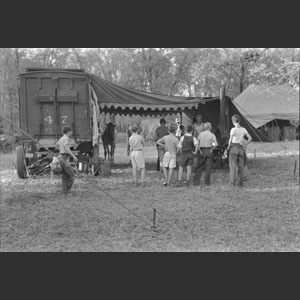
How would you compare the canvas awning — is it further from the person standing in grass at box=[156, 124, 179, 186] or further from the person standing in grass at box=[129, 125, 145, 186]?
the person standing in grass at box=[156, 124, 179, 186]

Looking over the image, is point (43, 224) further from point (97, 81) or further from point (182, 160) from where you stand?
point (97, 81)

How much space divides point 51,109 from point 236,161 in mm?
5247

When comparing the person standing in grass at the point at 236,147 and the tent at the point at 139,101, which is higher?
the tent at the point at 139,101

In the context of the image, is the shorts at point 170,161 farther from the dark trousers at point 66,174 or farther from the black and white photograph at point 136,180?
the dark trousers at point 66,174

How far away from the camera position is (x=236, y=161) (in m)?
9.41

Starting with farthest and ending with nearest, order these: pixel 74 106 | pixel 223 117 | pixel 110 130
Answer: pixel 110 130 < pixel 223 117 < pixel 74 106

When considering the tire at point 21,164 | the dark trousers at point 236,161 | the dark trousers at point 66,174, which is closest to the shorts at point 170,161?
the dark trousers at point 236,161

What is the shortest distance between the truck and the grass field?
44.3 inches

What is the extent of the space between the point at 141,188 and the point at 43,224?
348cm

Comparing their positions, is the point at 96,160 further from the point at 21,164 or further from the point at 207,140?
the point at 207,140

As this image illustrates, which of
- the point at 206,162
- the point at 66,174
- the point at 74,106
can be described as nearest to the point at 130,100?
the point at 74,106

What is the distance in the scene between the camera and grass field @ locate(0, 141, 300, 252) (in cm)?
521

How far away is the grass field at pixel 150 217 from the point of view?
5.21 m

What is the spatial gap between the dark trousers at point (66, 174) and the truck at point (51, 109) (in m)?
2.06
